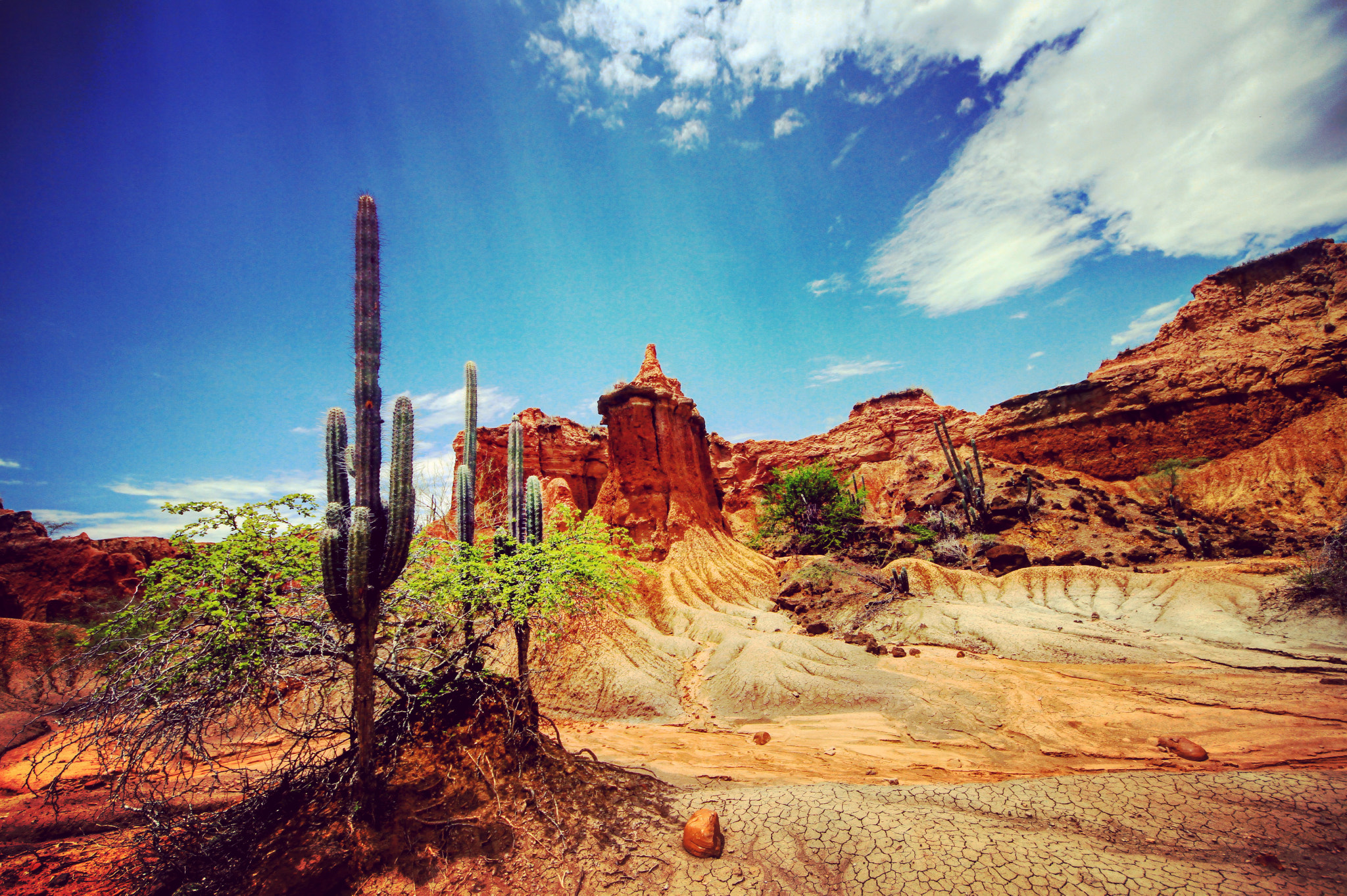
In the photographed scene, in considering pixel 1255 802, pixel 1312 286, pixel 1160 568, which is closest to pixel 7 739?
pixel 1255 802

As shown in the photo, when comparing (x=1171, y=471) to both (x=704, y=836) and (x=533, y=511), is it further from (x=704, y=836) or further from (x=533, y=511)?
(x=704, y=836)

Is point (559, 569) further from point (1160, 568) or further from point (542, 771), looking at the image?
point (1160, 568)

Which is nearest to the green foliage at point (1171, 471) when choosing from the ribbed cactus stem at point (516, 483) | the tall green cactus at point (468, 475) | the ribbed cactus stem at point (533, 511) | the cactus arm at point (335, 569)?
the ribbed cactus stem at point (533, 511)

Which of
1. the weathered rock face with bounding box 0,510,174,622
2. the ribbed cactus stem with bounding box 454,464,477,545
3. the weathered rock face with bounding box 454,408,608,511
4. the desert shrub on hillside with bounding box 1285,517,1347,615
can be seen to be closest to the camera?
the ribbed cactus stem with bounding box 454,464,477,545

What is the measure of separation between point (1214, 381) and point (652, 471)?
121 ft

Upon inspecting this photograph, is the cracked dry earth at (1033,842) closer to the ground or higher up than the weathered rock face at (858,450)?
closer to the ground

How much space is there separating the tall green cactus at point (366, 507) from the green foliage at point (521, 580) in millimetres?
845

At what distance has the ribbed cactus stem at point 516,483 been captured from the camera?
28.6 ft

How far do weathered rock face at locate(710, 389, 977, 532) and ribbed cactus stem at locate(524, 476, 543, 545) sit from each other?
35098mm

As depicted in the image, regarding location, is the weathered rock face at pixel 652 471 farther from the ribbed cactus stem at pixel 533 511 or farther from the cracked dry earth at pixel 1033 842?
the cracked dry earth at pixel 1033 842

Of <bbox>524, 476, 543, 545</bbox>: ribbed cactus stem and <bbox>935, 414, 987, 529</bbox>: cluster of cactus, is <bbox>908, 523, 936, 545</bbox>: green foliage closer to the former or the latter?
<bbox>935, 414, 987, 529</bbox>: cluster of cactus

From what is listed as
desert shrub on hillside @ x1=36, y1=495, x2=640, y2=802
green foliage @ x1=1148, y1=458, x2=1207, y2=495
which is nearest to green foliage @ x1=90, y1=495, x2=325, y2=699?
desert shrub on hillside @ x1=36, y1=495, x2=640, y2=802

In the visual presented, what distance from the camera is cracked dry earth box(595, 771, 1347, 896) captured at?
13.4 feet

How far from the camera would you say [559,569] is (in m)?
6.68
